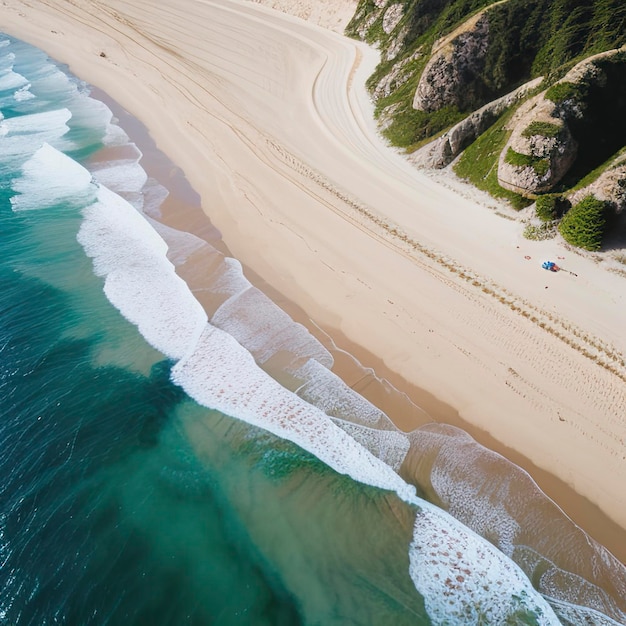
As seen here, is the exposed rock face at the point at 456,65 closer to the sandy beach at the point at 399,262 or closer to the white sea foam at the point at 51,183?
the sandy beach at the point at 399,262

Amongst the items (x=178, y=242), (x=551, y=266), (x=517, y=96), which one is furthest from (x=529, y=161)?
(x=178, y=242)

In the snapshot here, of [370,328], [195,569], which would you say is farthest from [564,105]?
[195,569]

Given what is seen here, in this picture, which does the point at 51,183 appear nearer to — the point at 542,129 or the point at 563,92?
the point at 542,129

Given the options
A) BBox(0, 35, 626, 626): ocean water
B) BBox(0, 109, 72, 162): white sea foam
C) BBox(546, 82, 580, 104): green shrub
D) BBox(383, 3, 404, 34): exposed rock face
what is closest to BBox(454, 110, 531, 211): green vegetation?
BBox(546, 82, 580, 104): green shrub

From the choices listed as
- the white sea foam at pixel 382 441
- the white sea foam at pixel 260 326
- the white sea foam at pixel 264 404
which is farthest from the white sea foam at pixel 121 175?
the white sea foam at pixel 382 441

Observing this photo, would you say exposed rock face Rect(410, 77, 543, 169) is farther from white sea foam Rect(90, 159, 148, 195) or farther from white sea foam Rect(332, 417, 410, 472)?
white sea foam Rect(90, 159, 148, 195)

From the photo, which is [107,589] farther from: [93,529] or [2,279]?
[2,279]
